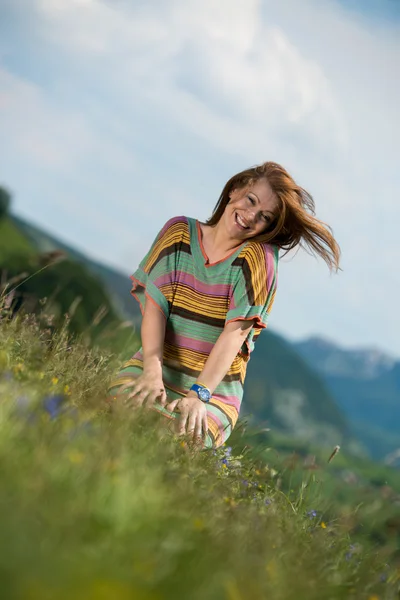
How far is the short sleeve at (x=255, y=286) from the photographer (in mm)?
4566

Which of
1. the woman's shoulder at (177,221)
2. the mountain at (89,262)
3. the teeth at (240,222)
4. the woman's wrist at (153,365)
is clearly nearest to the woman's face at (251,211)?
the teeth at (240,222)

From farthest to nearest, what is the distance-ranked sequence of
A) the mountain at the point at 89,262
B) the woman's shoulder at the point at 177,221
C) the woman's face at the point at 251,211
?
1. the mountain at the point at 89,262
2. the woman's shoulder at the point at 177,221
3. the woman's face at the point at 251,211

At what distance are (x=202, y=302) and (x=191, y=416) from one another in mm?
888

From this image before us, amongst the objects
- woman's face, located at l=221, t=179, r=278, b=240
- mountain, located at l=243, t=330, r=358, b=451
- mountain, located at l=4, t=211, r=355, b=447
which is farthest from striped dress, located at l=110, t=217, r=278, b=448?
mountain, located at l=243, t=330, r=358, b=451

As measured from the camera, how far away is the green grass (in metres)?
1.64

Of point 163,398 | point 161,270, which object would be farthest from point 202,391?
point 161,270

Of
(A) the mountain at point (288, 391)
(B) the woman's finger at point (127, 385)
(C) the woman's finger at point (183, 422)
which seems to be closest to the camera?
(C) the woman's finger at point (183, 422)

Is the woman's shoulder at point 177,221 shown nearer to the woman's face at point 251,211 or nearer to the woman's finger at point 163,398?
the woman's face at point 251,211

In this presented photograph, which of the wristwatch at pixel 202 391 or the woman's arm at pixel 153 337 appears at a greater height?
the woman's arm at pixel 153 337

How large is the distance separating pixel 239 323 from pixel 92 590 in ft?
10.3

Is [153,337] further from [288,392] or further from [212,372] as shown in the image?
[288,392]

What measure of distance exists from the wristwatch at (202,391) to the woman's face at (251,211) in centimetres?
103

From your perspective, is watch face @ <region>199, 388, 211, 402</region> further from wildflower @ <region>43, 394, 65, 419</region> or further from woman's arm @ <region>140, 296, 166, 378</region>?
wildflower @ <region>43, 394, 65, 419</region>

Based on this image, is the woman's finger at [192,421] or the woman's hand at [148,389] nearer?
the woman's finger at [192,421]
